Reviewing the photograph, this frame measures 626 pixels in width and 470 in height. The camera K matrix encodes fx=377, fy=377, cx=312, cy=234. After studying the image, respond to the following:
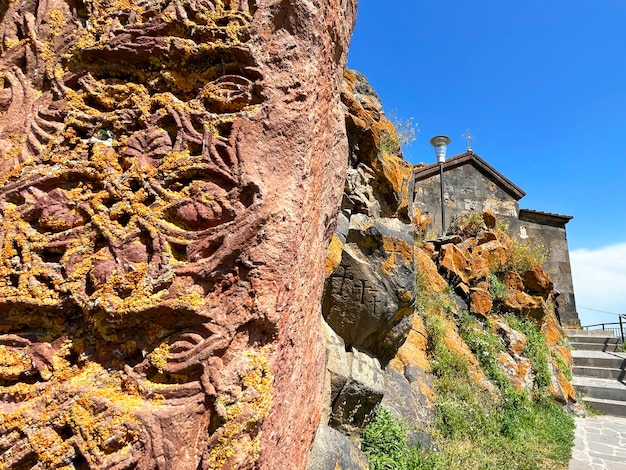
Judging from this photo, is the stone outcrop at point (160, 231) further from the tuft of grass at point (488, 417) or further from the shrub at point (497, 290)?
the shrub at point (497, 290)

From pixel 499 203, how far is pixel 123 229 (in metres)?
14.9

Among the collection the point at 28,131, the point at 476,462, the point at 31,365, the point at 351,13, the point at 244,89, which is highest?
the point at 351,13

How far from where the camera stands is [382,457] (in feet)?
11.1

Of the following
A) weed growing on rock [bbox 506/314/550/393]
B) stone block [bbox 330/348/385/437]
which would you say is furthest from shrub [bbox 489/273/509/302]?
stone block [bbox 330/348/385/437]

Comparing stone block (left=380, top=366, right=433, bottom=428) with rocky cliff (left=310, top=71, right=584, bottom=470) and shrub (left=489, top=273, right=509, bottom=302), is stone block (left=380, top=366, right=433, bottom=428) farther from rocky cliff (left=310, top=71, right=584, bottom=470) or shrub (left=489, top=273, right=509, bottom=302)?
shrub (left=489, top=273, right=509, bottom=302)

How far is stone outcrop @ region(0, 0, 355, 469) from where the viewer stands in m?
1.17

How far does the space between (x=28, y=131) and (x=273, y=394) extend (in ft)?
4.72

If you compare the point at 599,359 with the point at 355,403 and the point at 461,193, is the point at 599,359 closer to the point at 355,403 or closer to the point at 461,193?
the point at 461,193

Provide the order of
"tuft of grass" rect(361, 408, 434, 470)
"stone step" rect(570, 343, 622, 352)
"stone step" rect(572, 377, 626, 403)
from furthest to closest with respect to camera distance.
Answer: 1. "stone step" rect(570, 343, 622, 352)
2. "stone step" rect(572, 377, 626, 403)
3. "tuft of grass" rect(361, 408, 434, 470)

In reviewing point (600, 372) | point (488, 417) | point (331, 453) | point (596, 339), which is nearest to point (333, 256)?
point (331, 453)

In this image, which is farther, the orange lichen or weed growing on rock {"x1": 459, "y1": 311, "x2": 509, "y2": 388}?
weed growing on rock {"x1": 459, "y1": 311, "x2": 509, "y2": 388}

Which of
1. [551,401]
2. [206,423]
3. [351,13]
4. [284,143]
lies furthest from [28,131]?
[551,401]

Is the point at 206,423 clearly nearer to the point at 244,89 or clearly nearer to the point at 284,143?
the point at 284,143

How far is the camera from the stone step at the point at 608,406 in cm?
759
